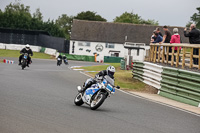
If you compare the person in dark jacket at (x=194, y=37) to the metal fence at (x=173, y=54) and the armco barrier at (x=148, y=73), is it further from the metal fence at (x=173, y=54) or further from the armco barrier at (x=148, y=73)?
the armco barrier at (x=148, y=73)

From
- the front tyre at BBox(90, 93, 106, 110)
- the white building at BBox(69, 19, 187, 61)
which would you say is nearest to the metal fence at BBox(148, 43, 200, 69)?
the front tyre at BBox(90, 93, 106, 110)

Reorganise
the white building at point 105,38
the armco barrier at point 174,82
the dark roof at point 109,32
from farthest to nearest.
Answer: the dark roof at point 109,32, the white building at point 105,38, the armco barrier at point 174,82

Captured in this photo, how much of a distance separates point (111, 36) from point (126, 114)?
76.2 meters

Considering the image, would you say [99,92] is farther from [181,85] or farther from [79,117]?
[181,85]

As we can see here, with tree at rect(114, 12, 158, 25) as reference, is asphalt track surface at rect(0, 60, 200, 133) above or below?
below

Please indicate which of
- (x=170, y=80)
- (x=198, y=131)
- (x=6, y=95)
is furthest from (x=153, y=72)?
(x=198, y=131)

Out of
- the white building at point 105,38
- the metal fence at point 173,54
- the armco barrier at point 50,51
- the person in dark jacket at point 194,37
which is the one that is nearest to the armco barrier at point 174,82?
the metal fence at point 173,54

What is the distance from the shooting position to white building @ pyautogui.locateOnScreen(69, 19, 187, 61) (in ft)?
284

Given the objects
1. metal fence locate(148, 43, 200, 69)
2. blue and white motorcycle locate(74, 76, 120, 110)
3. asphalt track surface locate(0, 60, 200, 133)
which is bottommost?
asphalt track surface locate(0, 60, 200, 133)

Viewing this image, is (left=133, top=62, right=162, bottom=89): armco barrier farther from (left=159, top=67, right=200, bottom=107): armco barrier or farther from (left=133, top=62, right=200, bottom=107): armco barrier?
(left=159, top=67, right=200, bottom=107): armco barrier

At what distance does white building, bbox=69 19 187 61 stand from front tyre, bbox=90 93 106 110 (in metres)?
73.8

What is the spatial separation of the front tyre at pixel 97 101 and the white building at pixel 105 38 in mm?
73810

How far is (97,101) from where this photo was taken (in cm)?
1167

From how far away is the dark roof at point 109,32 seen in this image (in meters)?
86.6
